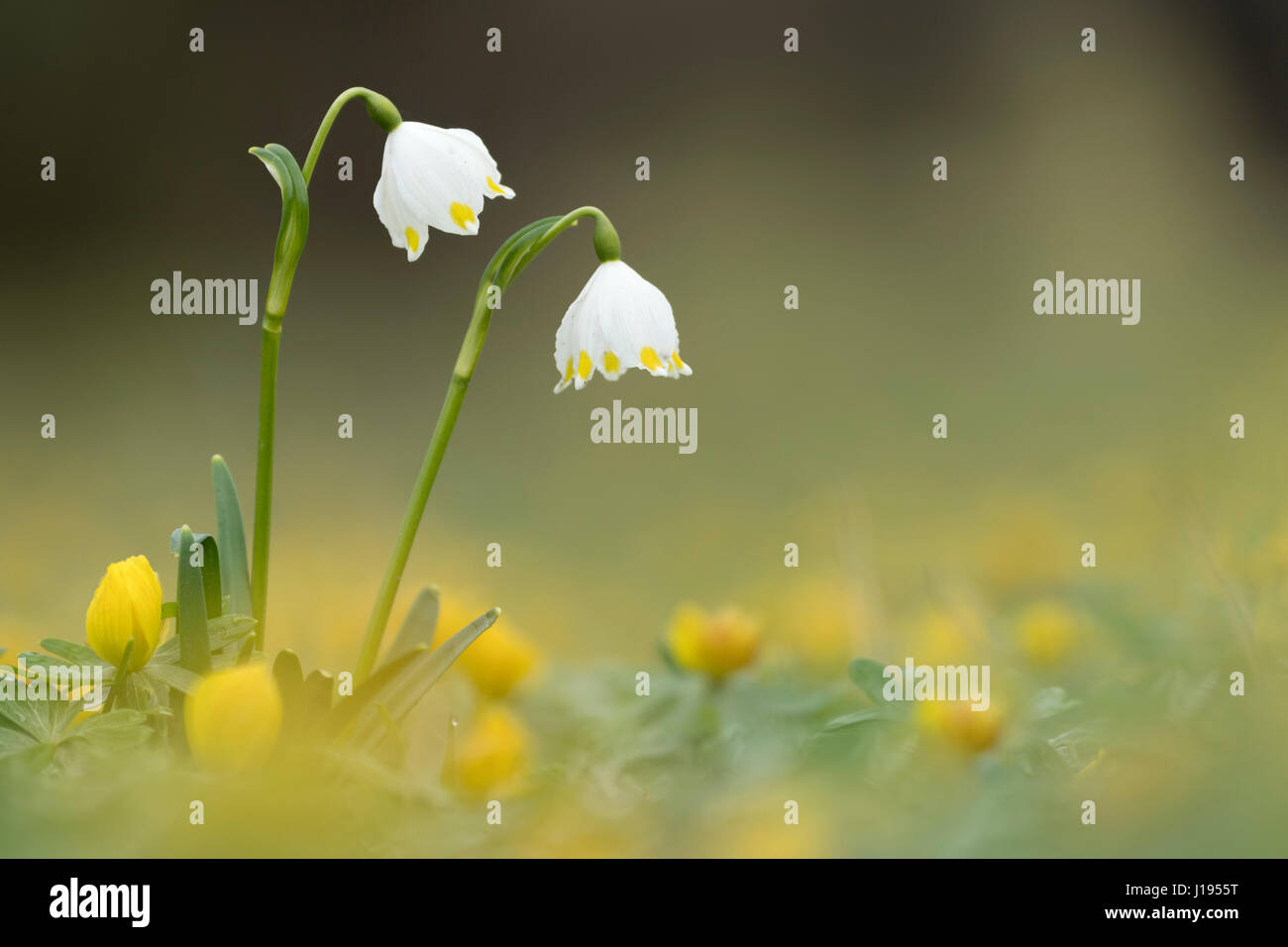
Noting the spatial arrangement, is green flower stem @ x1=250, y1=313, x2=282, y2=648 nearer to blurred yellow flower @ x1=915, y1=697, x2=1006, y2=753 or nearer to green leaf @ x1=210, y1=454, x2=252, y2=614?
green leaf @ x1=210, y1=454, x2=252, y2=614

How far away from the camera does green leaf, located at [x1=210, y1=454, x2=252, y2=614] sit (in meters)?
0.57

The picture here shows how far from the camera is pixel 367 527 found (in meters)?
1.14

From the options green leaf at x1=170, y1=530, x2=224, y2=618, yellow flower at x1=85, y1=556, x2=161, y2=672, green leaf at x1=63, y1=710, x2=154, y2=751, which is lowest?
green leaf at x1=63, y1=710, x2=154, y2=751

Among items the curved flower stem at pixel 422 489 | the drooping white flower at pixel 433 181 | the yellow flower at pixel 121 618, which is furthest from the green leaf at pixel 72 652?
the drooping white flower at pixel 433 181

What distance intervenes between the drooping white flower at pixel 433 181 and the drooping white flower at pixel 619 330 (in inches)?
2.4

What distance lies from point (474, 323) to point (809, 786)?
264 mm

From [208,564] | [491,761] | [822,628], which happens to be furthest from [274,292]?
[822,628]

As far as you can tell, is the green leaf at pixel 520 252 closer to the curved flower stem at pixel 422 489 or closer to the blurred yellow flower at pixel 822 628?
the curved flower stem at pixel 422 489

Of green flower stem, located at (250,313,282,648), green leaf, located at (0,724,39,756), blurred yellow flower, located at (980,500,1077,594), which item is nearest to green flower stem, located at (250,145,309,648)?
green flower stem, located at (250,313,282,648)

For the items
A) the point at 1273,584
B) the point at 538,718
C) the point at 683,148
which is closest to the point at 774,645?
the point at 538,718

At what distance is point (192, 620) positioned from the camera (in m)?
0.50

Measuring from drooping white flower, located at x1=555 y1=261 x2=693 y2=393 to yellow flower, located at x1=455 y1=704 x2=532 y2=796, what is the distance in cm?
16

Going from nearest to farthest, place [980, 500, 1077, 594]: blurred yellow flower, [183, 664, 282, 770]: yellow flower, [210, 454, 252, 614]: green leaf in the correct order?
1. [183, 664, 282, 770]: yellow flower
2. [210, 454, 252, 614]: green leaf
3. [980, 500, 1077, 594]: blurred yellow flower
